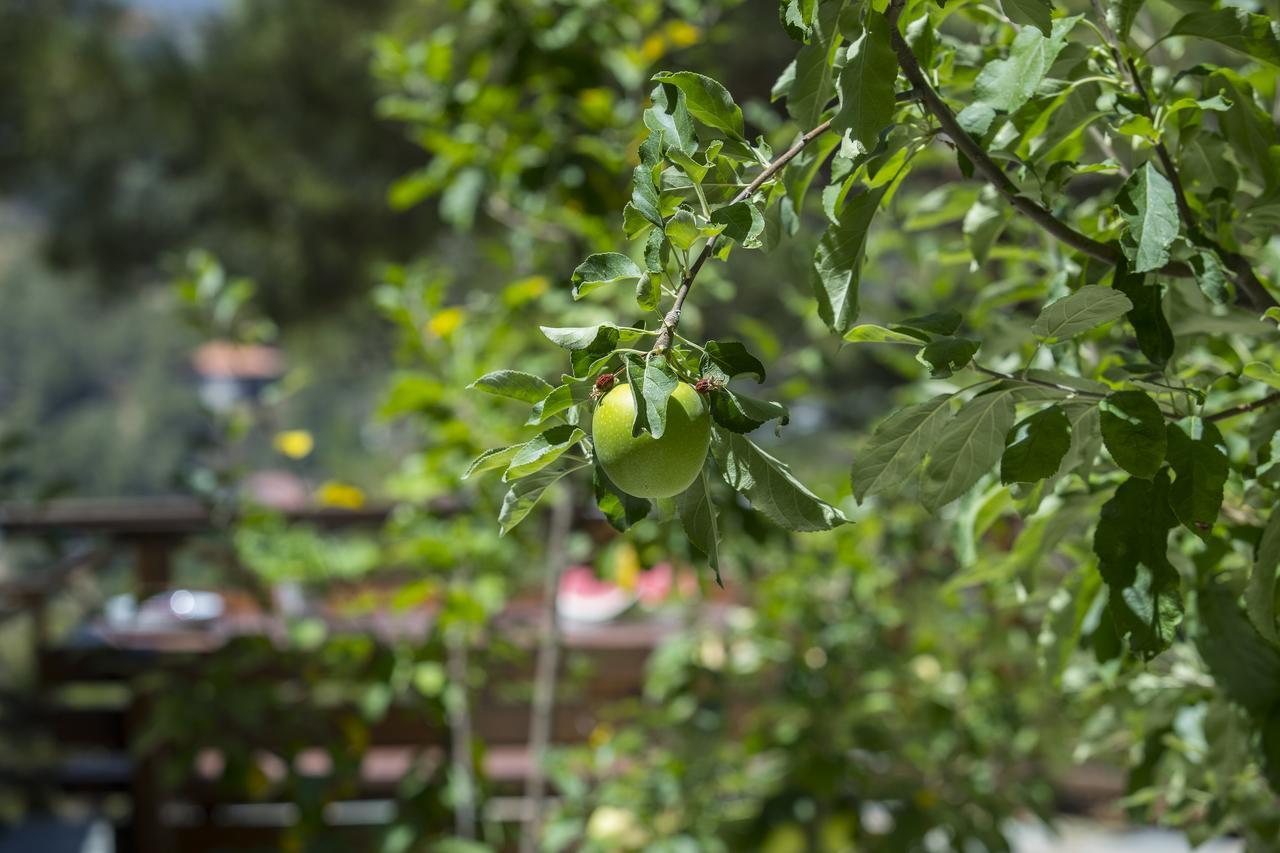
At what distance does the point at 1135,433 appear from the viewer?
0.53 metres

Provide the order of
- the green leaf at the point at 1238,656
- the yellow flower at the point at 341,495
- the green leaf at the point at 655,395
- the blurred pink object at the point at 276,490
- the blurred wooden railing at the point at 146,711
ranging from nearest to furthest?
the green leaf at the point at 655,395 < the green leaf at the point at 1238,656 < the yellow flower at the point at 341,495 < the blurred pink object at the point at 276,490 < the blurred wooden railing at the point at 146,711

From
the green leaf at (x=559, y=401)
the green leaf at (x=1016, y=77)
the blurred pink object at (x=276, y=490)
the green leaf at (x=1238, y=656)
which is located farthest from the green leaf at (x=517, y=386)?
the blurred pink object at (x=276, y=490)

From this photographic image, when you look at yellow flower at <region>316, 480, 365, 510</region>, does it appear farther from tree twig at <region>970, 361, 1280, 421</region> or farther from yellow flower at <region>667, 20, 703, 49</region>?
tree twig at <region>970, 361, 1280, 421</region>

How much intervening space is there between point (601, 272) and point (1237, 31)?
35cm

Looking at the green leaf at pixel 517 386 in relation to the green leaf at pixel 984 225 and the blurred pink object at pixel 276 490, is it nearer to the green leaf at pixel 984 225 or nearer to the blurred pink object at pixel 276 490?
the green leaf at pixel 984 225

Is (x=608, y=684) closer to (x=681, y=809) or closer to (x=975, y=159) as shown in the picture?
(x=681, y=809)

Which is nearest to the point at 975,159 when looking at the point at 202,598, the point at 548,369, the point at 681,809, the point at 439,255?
the point at 548,369

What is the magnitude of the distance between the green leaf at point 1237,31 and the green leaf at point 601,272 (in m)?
0.30

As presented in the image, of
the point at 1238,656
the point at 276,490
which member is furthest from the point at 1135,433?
the point at 276,490

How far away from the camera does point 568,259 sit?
1649 mm

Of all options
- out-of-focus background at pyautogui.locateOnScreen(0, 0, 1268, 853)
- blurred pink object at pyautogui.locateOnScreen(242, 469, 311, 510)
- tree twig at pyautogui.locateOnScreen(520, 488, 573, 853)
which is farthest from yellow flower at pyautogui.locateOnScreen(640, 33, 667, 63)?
blurred pink object at pyautogui.locateOnScreen(242, 469, 311, 510)

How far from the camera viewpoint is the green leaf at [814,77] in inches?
20.9

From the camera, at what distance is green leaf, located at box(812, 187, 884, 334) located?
0.57m

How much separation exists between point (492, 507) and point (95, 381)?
16.0 ft
